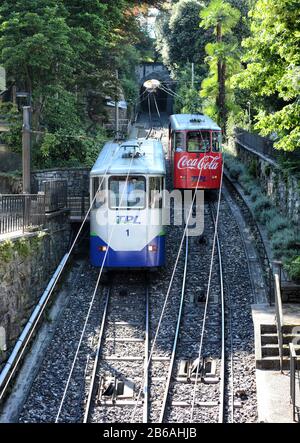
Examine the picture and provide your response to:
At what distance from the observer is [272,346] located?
13.7 metres

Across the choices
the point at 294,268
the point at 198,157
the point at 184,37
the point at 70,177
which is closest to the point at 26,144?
the point at 70,177

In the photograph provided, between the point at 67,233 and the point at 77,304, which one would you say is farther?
the point at 67,233

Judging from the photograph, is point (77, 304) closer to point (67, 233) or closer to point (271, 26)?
point (67, 233)

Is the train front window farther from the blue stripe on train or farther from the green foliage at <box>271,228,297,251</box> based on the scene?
the blue stripe on train

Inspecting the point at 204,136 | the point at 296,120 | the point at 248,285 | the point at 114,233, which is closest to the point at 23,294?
the point at 114,233

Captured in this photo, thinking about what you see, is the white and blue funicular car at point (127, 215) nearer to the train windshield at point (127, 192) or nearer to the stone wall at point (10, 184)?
the train windshield at point (127, 192)

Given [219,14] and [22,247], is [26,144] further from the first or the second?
[219,14]

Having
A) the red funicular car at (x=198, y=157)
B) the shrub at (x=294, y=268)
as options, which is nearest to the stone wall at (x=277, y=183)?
the red funicular car at (x=198, y=157)

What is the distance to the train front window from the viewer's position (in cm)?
2455

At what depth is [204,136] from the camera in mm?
24562

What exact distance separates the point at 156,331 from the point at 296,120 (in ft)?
17.4

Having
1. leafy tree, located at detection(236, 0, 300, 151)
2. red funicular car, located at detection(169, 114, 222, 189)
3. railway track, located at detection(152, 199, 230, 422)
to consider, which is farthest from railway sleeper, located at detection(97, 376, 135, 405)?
red funicular car, located at detection(169, 114, 222, 189)

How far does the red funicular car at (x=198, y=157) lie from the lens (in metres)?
24.6

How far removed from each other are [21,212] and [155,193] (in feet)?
10.8
